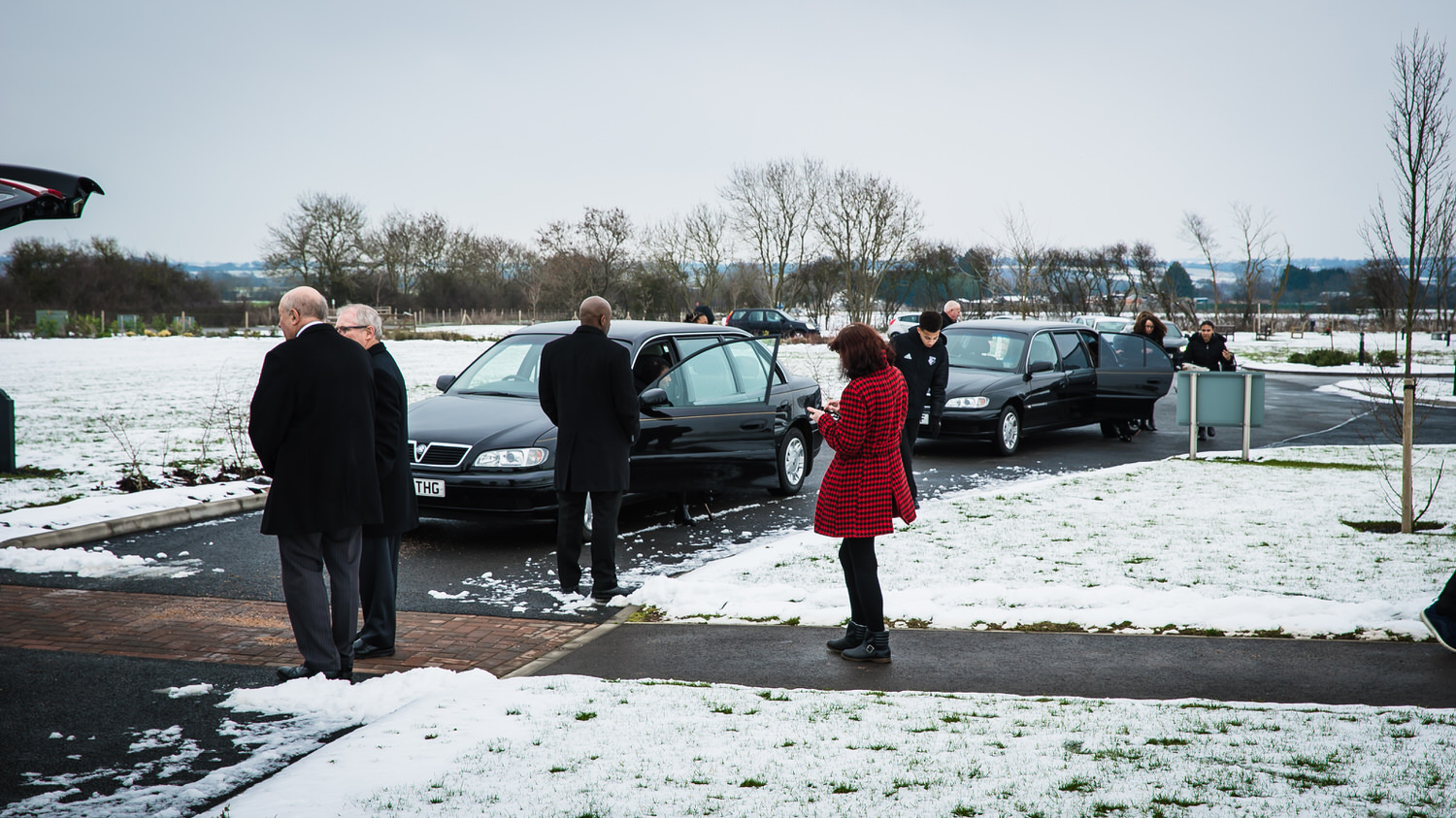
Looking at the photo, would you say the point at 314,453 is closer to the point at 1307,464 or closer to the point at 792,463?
the point at 792,463

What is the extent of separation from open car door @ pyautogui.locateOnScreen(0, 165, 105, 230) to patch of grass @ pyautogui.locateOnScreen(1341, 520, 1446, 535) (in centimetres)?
985

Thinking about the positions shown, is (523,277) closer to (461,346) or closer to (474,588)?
(461,346)

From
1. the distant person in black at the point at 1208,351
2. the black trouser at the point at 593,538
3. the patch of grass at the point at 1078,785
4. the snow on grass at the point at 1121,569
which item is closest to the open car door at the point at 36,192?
the black trouser at the point at 593,538

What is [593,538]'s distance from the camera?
277 inches

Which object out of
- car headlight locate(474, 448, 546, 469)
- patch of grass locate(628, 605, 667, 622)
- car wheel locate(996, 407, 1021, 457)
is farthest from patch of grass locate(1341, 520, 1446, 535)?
car headlight locate(474, 448, 546, 469)

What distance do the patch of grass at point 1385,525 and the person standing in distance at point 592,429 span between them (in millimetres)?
6080

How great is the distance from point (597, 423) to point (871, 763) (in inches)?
135

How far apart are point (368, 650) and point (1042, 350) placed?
37.7 feet

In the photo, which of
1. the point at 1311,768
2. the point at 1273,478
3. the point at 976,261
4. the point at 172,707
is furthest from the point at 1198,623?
the point at 976,261

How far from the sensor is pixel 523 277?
69.0 metres

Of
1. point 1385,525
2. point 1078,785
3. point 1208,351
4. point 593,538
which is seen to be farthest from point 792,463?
point 1208,351

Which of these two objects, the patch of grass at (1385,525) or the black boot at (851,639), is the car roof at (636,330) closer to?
the black boot at (851,639)

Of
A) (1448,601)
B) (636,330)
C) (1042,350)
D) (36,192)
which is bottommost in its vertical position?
(1448,601)

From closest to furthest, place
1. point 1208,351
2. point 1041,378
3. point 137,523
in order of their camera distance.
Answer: point 137,523 < point 1041,378 < point 1208,351
